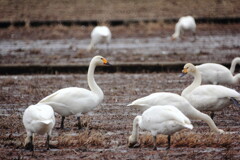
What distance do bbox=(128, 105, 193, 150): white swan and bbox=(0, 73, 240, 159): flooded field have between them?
0.84 ft

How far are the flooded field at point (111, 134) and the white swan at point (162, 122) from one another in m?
0.26

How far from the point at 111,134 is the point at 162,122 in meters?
1.50

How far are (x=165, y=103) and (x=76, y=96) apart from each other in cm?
150

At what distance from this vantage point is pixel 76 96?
32.3 feet

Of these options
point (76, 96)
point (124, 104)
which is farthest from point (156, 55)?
point (76, 96)

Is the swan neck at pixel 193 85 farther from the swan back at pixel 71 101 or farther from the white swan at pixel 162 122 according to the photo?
the white swan at pixel 162 122

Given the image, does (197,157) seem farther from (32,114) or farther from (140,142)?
(32,114)

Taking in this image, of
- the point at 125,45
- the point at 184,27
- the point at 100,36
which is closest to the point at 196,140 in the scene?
the point at 100,36

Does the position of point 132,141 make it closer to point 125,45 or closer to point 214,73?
point 214,73

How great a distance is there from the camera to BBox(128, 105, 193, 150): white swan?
790 centimetres

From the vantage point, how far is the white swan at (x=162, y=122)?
7.90m

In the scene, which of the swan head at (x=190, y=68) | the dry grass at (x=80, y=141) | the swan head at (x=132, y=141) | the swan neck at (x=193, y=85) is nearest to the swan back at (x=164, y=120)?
the swan head at (x=132, y=141)

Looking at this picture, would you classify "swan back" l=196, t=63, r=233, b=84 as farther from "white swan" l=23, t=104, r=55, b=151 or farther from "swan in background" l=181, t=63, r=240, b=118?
"white swan" l=23, t=104, r=55, b=151

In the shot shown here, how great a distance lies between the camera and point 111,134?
9.30 m
